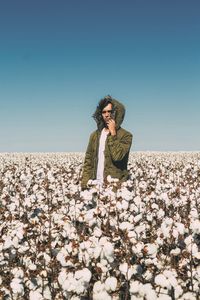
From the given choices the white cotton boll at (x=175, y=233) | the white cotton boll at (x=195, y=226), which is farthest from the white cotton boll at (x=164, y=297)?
the white cotton boll at (x=195, y=226)

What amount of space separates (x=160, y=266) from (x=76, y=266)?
3.57ft

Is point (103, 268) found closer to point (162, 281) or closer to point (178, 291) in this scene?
point (162, 281)

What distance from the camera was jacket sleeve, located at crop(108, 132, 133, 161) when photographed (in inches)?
275

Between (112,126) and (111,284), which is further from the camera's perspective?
(112,126)

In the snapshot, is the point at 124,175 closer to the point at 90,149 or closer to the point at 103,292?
the point at 90,149

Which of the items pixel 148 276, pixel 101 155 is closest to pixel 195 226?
pixel 148 276

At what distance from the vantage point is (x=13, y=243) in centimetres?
495

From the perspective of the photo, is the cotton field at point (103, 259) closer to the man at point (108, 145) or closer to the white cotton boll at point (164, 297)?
the white cotton boll at point (164, 297)

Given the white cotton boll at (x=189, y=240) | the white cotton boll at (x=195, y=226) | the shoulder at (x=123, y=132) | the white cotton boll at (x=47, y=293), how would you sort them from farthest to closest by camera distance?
the shoulder at (x=123, y=132)
the white cotton boll at (x=195, y=226)
the white cotton boll at (x=47, y=293)
the white cotton boll at (x=189, y=240)

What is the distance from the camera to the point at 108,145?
23.2 feet

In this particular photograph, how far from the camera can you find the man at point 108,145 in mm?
7027

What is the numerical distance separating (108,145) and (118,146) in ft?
0.62

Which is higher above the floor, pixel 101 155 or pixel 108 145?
pixel 108 145

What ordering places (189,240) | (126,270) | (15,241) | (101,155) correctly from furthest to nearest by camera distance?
(101,155) < (15,241) < (189,240) < (126,270)
